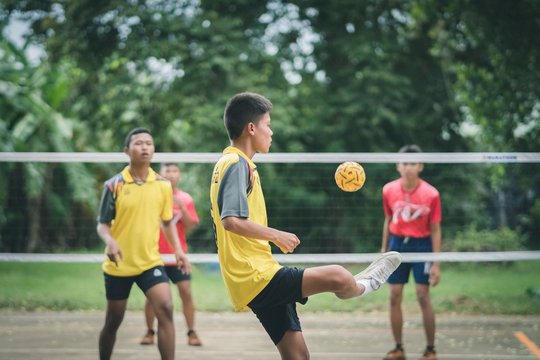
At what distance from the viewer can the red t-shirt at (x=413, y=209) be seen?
7.47 m

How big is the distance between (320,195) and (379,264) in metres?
8.99

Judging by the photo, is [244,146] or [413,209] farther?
[413,209]

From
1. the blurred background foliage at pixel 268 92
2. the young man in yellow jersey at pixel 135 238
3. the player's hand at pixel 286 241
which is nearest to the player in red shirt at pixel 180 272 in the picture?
the young man in yellow jersey at pixel 135 238

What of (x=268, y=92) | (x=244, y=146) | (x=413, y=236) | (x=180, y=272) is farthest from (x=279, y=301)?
(x=268, y=92)

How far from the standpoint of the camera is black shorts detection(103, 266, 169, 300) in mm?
6145

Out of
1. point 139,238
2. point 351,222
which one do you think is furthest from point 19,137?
point 139,238

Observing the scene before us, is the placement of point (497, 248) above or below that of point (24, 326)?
above

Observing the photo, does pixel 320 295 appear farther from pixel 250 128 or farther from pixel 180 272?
pixel 250 128

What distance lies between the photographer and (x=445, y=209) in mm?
15508

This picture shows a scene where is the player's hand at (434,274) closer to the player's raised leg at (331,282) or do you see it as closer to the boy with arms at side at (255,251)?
the boy with arms at side at (255,251)

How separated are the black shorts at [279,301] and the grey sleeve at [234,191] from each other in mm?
433

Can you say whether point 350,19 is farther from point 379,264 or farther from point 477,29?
point 379,264

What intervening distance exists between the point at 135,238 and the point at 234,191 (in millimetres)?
2348

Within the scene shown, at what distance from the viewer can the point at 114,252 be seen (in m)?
5.95
